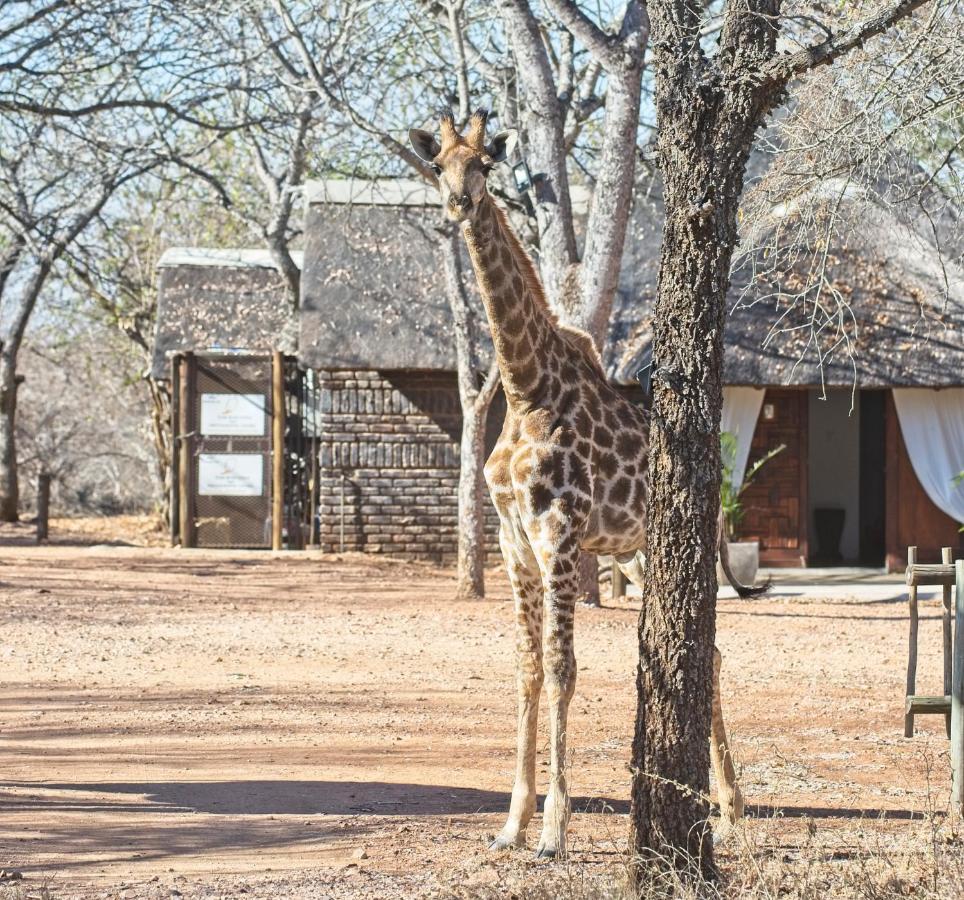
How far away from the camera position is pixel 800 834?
6008 mm

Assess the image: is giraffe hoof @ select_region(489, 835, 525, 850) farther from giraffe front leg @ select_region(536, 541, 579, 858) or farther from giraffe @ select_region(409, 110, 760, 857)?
giraffe front leg @ select_region(536, 541, 579, 858)

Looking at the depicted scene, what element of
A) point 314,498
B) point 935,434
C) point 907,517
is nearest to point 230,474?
point 314,498

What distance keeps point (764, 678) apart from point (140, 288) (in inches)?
655

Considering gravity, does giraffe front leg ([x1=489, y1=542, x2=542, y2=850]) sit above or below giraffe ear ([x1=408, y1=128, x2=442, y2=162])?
below

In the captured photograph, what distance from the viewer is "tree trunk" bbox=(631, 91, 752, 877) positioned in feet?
16.0

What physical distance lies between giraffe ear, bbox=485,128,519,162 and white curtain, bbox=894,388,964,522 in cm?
1287

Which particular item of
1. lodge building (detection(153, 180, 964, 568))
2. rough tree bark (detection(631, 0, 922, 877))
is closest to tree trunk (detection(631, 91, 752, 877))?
rough tree bark (detection(631, 0, 922, 877))

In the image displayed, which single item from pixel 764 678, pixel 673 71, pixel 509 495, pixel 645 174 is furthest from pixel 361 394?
pixel 673 71

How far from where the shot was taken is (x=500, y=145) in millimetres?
6188

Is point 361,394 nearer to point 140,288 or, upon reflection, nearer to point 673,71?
point 140,288

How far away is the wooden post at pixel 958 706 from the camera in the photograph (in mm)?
5883

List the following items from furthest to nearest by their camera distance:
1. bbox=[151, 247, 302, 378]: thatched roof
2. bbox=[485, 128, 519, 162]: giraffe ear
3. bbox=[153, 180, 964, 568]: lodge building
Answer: bbox=[151, 247, 302, 378]: thatched roof < bbox=[153, 180, 964, 568]: lodge building < bbox=[485, 128, 519, 162]: giraffe ear

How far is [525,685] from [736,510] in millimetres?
11312

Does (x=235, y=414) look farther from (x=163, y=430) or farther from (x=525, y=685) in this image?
(x=525, y=685)
